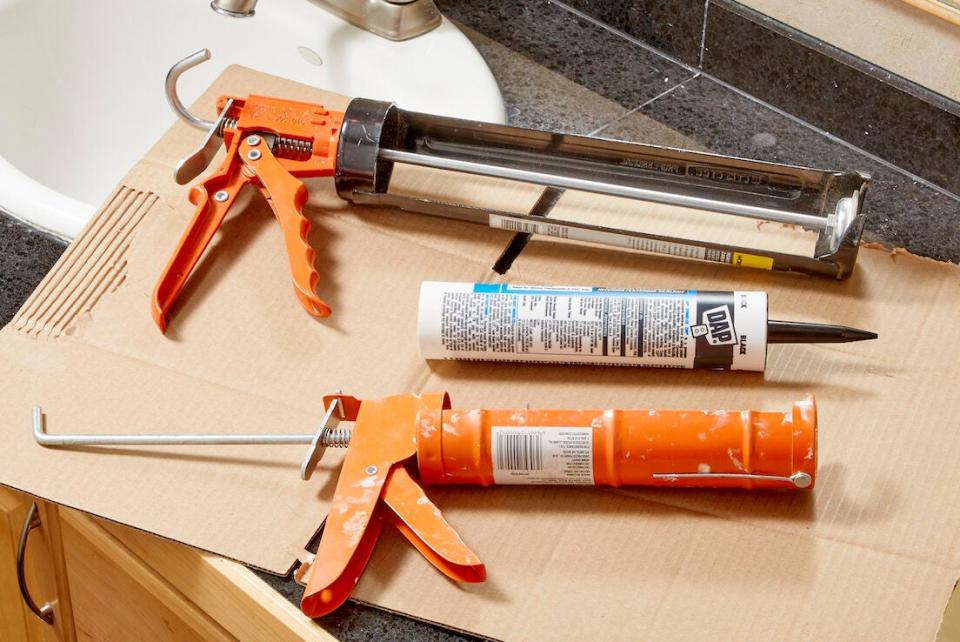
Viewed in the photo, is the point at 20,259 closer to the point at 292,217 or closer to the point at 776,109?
the point at 292,217

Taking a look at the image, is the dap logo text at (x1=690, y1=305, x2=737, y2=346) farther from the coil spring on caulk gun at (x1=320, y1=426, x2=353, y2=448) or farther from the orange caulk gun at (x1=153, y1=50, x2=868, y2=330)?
the coil spring on caulk gun at (x1=320, y1=426, x2=353, y2=448)

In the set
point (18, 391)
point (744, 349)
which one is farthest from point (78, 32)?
point (744, 349)

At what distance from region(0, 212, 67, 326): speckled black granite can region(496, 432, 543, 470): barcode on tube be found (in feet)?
1.27

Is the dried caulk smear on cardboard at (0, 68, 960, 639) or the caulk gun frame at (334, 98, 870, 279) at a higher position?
the caulk gun frame at (334, 98, 870, 279)

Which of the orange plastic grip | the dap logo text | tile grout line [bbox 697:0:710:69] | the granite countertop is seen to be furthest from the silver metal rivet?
tile grout line [bbox 697:0:710:69]

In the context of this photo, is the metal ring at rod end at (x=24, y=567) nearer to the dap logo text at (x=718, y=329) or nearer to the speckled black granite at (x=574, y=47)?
the dap logo text at (x=718, y=329)

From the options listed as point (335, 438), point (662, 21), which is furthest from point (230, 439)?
point (662, 21)

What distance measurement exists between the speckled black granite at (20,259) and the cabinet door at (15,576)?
138mm

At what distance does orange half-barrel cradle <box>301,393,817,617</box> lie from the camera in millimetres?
600

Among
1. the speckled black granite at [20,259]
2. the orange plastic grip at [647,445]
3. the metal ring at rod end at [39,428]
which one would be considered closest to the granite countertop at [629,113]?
the speckled black granite at [20,259]

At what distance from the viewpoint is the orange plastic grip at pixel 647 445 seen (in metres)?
0.60

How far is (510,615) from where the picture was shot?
59cm

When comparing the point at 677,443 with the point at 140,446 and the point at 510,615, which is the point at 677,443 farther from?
the point at 140,446

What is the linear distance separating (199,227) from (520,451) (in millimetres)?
315
